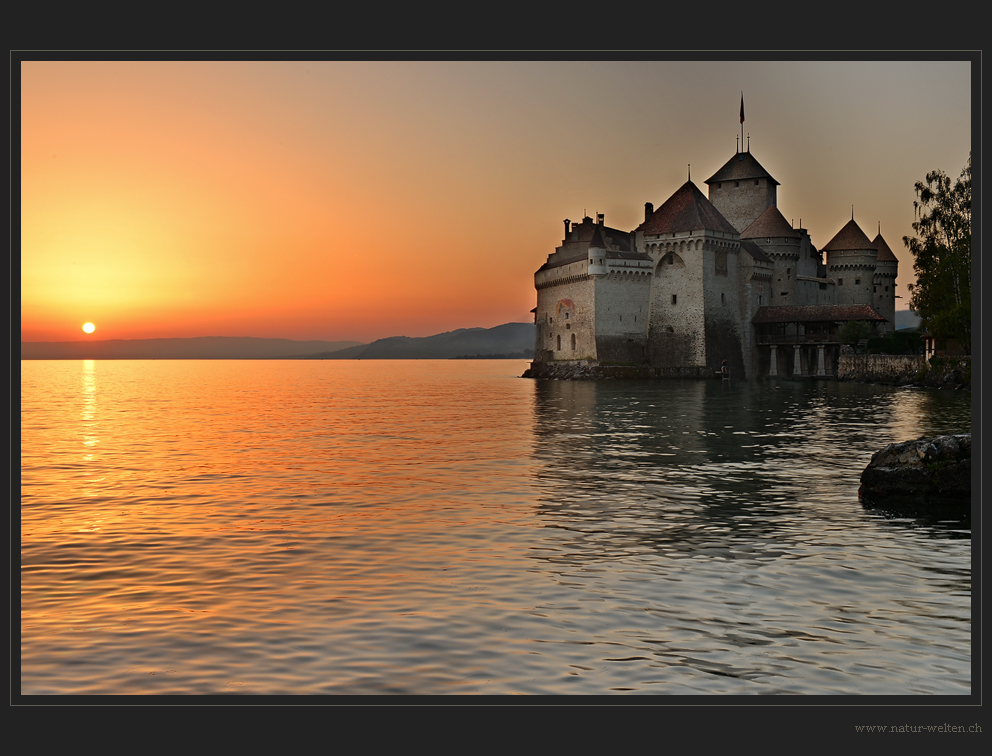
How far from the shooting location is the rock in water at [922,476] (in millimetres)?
13633

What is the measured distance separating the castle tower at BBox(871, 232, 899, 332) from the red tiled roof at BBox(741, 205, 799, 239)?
39.5 ft

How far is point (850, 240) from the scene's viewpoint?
8219 cm

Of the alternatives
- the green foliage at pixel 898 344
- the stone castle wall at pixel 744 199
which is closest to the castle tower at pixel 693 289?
the green foliage at pixel 898 344

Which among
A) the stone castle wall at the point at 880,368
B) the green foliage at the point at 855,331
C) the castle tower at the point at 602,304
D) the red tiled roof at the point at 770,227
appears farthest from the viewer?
the red tiled roof at the point at 770,227

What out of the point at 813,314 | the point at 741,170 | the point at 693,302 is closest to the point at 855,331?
the point at 813,314

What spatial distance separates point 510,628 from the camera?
728cm

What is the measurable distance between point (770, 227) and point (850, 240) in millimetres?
10427

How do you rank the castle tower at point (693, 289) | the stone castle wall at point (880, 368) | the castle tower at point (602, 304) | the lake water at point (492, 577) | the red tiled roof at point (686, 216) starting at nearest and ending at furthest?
the lake water at point (492, 577), the stone castle wall at point (880, 368), the castle tower at point (693, 289), the red tiled roof at point (686, 216), the castle tower at point (602, 304)

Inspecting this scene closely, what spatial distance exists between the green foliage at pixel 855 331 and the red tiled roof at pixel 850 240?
50.8 ft

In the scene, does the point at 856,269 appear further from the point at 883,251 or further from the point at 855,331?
the point at 855,331

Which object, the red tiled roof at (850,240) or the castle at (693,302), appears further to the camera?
the red tiled roof at (850,240)

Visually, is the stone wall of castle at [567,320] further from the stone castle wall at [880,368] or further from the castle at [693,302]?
the stone castle wall at [880,368]

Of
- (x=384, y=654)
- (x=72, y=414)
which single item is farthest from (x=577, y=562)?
(x=72, y=414)
